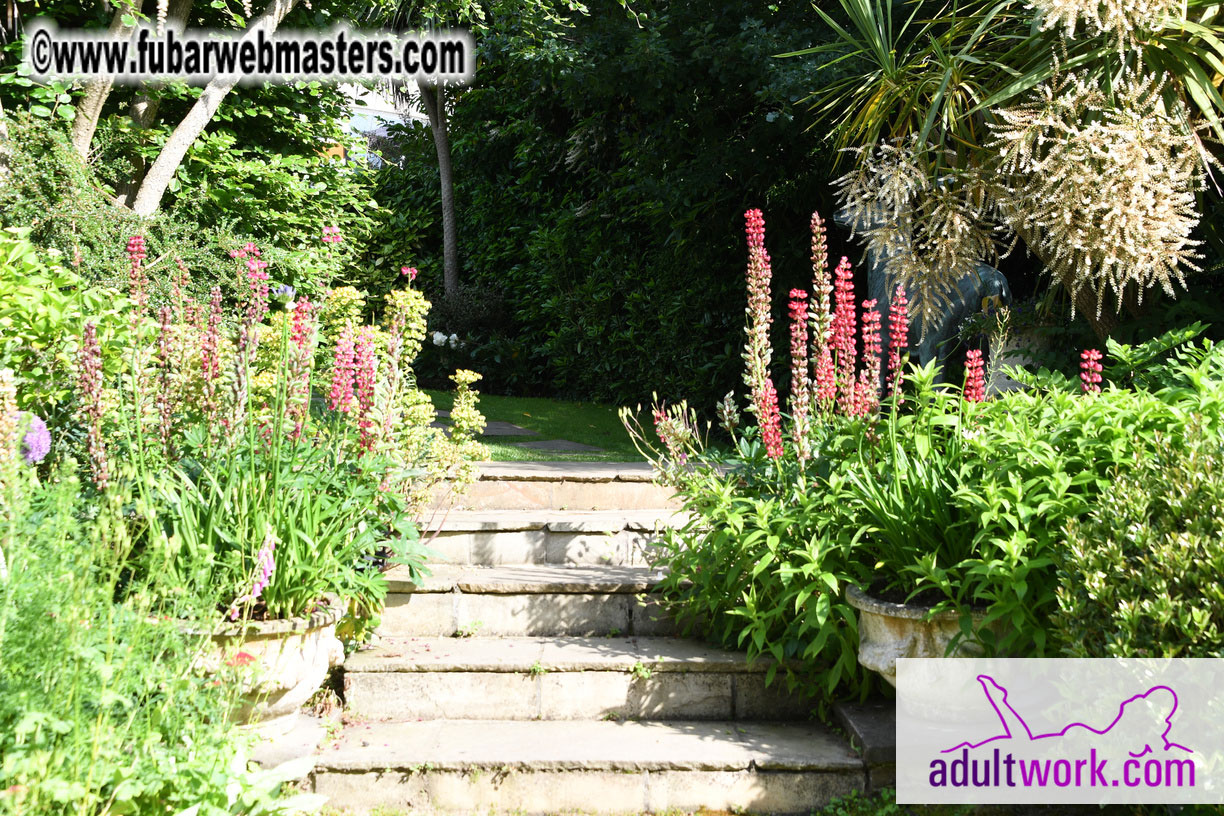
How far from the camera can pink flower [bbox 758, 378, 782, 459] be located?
352 cm

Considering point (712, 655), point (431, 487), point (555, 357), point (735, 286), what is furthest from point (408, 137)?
point (712, 655)

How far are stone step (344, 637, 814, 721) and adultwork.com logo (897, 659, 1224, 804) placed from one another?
592 mm

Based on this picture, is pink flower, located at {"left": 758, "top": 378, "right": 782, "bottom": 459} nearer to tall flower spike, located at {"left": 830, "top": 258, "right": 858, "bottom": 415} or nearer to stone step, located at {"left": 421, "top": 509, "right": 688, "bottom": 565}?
tall flower spike, located at {"left": 830, "top": 258, "right": 858, "bottom": 415}

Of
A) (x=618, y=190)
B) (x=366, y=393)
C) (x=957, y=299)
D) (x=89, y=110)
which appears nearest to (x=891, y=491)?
(x=366, y=393)

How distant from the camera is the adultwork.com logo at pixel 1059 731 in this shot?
2.29 m

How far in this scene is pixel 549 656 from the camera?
356 centimetres

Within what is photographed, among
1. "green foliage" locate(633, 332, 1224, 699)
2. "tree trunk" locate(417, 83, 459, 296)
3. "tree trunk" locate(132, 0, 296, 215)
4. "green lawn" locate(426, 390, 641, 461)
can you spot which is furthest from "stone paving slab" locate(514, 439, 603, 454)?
"tree trunk" locate(417, 83, 459, 296)

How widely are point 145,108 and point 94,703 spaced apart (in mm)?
5422

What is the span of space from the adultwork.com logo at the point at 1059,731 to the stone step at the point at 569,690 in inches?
23.3

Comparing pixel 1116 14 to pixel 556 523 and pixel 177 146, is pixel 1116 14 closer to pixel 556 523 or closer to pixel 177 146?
pixel 556 523

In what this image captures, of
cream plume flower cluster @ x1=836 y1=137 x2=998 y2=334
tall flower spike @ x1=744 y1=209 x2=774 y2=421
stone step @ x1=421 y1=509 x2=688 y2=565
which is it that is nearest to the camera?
tall flower spike @ x1=744 y1=209 x2=774 y2=421

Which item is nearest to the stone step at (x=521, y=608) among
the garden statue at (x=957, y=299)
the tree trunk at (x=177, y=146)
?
the garden statue at (x=957, y=299)

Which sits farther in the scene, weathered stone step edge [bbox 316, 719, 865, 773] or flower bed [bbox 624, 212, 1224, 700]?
weathered stone step edge [bbox 316, 719, 865, 773]

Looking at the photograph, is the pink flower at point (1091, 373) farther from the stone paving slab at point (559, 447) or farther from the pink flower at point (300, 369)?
the stone paving slab at point (559, 447)
